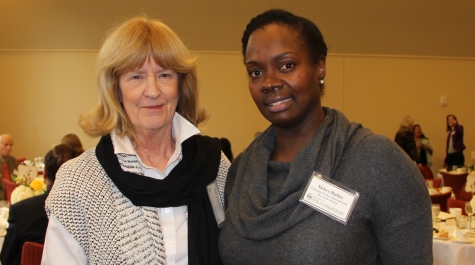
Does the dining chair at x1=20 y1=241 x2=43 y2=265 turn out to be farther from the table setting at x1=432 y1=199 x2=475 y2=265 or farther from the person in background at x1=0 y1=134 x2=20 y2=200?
the person in background at x1=0 y1=134 x2=20 y2=200

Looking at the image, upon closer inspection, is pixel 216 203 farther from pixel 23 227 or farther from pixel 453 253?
pixel 453 253

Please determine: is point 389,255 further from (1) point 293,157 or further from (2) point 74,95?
(2) point 74,95

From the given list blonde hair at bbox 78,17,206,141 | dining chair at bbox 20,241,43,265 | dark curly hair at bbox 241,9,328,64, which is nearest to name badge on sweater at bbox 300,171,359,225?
dark curly hair at bbox 241,9,328,64

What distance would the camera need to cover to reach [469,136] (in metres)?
12.7

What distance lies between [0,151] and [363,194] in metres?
7.13

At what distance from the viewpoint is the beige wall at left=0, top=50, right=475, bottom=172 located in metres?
11.4

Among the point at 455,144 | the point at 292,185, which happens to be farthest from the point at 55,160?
the point at 455,144

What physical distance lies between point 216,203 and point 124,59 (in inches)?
25.9

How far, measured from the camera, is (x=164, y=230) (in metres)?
1.84

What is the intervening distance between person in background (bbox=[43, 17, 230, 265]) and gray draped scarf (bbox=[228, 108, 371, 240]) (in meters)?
0.22

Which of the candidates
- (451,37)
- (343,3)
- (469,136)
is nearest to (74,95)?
(343,3)

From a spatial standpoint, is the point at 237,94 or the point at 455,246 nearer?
the point at 455,246

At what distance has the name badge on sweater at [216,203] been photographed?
1.99 m

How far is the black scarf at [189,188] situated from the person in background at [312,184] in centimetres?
12
